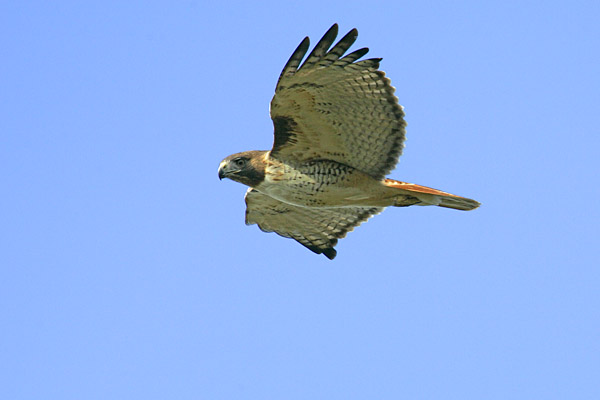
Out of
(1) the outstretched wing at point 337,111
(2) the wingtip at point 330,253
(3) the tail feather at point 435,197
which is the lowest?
(2) the wingtip at point 330,253

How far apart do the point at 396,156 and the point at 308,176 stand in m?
0.95

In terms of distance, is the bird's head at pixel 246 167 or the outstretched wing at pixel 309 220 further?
the outstretched wing at pixel 309 220

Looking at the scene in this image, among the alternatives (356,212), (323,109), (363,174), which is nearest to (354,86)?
(323,109)

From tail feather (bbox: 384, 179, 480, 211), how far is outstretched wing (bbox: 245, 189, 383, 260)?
1336mm

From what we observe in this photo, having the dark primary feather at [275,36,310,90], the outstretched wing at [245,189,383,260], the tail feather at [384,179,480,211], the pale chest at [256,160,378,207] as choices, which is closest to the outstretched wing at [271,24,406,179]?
the dark primary feather at [275,36,310,90]

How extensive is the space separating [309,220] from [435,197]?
230 centimetres

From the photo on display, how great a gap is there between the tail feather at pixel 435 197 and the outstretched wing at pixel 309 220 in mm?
1336

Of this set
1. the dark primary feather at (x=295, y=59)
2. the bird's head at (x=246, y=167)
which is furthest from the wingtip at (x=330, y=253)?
the dark primary feather at (x=295, y=59)

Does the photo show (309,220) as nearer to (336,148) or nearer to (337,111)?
(336,148)

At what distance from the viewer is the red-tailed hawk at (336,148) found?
30.0 ft

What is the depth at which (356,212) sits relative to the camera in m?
11.2

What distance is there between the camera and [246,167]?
→ 31.7 feet

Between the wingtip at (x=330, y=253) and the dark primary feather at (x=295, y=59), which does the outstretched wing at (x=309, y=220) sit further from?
the dark primary feather at (x=295, y=59)

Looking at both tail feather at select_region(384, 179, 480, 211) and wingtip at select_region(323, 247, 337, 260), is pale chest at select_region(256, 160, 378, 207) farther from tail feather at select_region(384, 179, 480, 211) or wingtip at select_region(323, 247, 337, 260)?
wingtip at select_region(323, 247, 337, 260)
